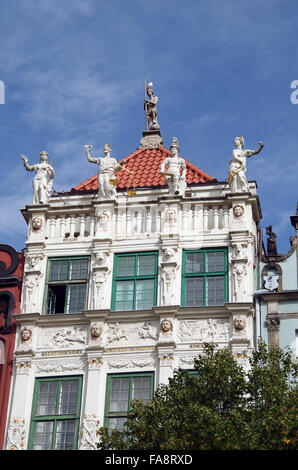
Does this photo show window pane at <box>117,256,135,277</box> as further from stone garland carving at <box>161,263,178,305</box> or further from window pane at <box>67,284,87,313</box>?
window pane at <box>67,284,87,313</box>

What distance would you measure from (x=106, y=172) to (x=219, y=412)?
41.9ft

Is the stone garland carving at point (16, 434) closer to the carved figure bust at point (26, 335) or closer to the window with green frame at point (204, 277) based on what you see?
the carved figure bust at point (26, 335)

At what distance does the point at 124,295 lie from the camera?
35.3 meters

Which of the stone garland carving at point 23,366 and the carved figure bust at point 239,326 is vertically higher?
the carved figure bust at point 239,326

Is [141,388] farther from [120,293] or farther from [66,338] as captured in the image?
[120,293]

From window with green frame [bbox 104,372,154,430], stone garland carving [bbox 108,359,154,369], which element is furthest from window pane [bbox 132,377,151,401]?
stone garland carving [bbox 108,359,154,369]

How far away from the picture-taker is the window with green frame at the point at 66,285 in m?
35.7

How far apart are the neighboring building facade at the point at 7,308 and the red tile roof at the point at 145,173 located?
402cm

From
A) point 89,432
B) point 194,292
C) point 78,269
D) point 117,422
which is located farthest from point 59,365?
point 194,292

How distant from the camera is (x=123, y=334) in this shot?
34.4m

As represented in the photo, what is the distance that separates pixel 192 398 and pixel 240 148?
12.5 m

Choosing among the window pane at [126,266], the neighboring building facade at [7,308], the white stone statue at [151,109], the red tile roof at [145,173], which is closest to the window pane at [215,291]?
the window pane at [126,266]
